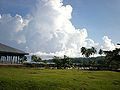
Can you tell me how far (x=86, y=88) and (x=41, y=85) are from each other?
5.68 meters

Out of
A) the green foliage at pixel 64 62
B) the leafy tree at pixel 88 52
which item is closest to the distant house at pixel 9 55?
the green foliage at pixel 64 62

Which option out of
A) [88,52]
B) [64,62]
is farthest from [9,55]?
[88,52]

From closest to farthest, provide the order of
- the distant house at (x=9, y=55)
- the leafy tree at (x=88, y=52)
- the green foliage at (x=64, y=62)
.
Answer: the distant house at (x=9, y=55)
the green foliage at (x=64, y=62)
the leafy tree at (x=88, y=52)

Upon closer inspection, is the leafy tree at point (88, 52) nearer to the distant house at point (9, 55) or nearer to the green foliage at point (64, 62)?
the green foliage at point (64, 62)

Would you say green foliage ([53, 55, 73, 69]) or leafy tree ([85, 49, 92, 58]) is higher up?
leafy tree ([85, 49, 92, 58])

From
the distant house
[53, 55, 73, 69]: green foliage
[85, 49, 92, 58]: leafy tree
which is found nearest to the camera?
the distant house

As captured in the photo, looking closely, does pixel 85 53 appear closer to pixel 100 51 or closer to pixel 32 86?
pixel 100 51

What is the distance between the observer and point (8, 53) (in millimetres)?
66625

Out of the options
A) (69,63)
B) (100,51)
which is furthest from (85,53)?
(69,63)

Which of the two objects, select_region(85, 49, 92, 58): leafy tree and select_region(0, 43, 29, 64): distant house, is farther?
select_region(85, 49, 92, 58): leafy tree

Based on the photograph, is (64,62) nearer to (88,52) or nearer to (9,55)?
(9,55)

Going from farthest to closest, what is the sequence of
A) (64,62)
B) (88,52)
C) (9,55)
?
(88,52)
(64,62)
(9,55)

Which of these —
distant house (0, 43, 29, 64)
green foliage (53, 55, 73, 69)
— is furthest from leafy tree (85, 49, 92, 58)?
distant house (0, 43, 29, 64)

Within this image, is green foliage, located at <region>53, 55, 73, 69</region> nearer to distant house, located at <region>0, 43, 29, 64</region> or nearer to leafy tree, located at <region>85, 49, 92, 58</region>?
distant house, located at <region>0, 43, 29, 64</region>
